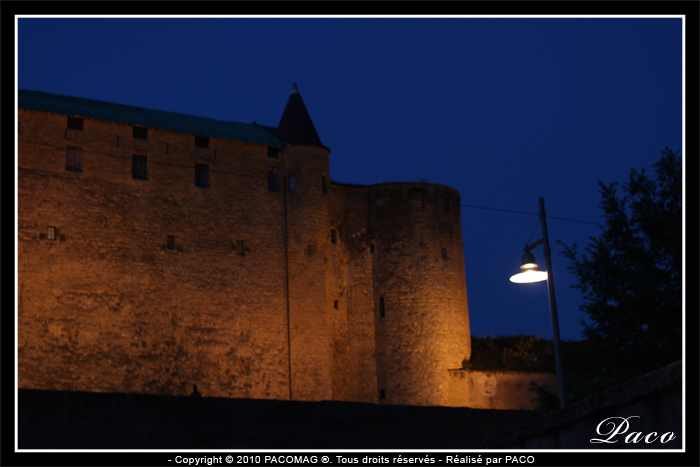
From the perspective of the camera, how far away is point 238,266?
29.9m

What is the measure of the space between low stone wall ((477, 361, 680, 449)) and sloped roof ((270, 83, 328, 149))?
23771 millimetres

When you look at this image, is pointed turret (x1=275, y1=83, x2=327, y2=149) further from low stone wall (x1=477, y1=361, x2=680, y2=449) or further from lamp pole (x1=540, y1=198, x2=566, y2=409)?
low stone wall (x1=477, y1=361, x2=680, y2=449)

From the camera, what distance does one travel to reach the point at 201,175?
30344mm

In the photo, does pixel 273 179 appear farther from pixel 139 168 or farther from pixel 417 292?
pixel 417 292

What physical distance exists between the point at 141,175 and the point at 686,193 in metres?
22.1

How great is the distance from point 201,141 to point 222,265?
4.89m

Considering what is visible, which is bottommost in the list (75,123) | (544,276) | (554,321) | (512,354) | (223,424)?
(223,424)

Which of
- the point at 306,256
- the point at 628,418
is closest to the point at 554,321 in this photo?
the point at 628,418

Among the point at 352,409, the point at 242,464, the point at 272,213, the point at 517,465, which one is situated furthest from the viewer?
the point at 272,213

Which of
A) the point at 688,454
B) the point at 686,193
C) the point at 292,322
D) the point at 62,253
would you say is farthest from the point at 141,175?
the point at 688,454

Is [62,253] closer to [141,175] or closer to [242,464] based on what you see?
[141,175]

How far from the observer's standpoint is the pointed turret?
106ft

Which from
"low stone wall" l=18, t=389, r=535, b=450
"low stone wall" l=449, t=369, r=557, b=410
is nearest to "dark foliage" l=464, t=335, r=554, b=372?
"low stone wall" l=449, t=369, r=557, b=410

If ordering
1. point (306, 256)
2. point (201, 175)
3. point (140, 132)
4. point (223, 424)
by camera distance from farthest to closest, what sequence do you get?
point (306, 256) < point (201, 175) < point (140, 132) < point (223, 424)
